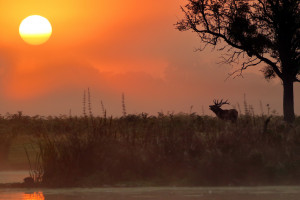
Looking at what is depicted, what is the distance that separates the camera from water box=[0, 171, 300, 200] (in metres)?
13.8

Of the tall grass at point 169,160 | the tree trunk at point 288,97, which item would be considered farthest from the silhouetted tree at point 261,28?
the tall grass at point 169,160

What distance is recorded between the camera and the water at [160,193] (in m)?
13.8

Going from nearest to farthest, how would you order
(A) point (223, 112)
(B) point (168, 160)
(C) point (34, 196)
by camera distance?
(C) point (34, 196), (B) point (168, 160), (A) point (223, 112)

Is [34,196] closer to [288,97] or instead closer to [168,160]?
[168,160]

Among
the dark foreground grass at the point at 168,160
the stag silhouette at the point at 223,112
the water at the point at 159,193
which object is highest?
the stag silhouette at the point at 223,112

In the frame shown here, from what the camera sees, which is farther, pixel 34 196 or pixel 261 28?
pixel 261 28

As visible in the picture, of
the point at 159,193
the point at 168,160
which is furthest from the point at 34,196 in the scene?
the point at 168,160

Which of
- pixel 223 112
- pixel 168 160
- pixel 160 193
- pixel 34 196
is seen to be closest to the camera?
pixel 34 196

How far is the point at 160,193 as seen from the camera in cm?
1464

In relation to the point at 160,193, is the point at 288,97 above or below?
above

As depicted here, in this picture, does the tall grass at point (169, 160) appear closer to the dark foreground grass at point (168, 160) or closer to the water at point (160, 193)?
the dark foreground grass at point (168, 160)

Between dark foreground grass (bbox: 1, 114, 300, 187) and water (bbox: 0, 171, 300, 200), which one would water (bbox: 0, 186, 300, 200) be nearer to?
water (bbox: 0, 171, 300, 200)

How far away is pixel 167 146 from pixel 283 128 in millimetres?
4671

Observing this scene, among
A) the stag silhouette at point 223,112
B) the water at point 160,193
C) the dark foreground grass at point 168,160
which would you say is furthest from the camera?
the stag silhouette at point 223,112
